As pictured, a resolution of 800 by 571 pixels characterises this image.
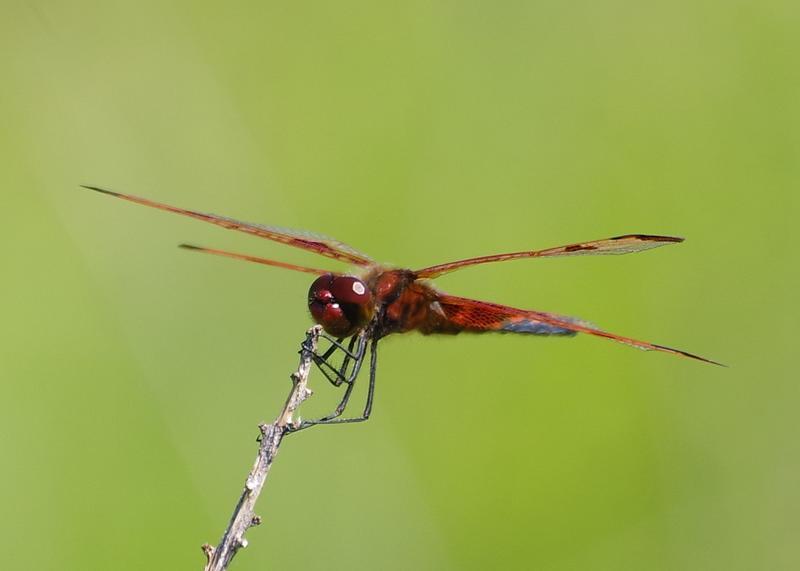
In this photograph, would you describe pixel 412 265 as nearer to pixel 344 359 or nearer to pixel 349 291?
pixel 344 359

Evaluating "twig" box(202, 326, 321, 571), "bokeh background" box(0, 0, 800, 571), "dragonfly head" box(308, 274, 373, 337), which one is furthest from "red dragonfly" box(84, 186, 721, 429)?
"bokeh background" box(0, 0, 800, 571)

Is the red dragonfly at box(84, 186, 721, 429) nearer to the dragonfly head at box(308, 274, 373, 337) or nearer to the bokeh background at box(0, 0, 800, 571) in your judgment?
the dragonfly head at box(308, 274, 373, 337)

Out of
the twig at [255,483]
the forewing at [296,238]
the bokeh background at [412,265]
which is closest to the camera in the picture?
the twig at [255,483]

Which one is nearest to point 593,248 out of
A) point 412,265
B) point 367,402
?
point 367,402

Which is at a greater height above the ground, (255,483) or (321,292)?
(321,292)

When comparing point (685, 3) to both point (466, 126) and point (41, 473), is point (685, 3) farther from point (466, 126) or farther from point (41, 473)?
point (41, 473)

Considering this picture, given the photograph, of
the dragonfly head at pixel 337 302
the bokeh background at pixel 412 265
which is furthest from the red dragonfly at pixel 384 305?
the bokeh background at pixel 412 265

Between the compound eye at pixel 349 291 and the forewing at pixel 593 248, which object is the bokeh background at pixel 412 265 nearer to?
the compound eye at pixel 349 291
